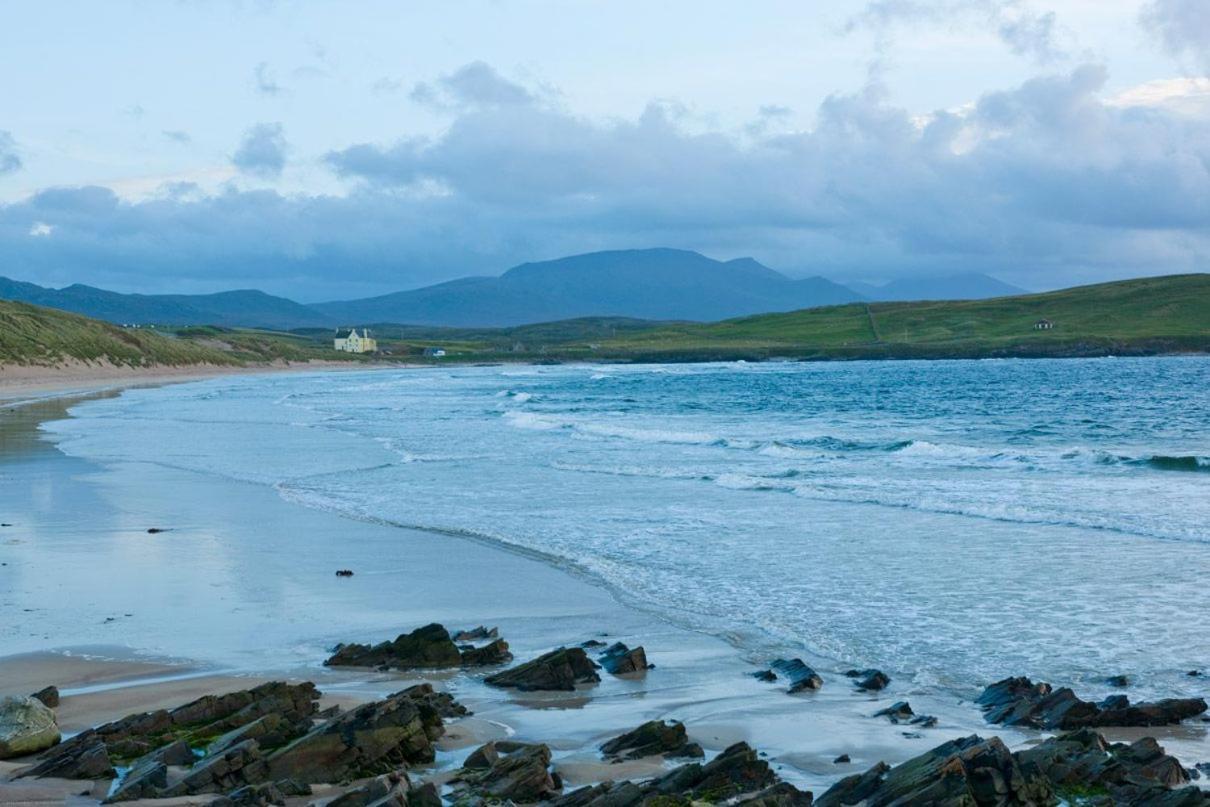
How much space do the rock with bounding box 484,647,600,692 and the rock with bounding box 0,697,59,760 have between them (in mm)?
3975

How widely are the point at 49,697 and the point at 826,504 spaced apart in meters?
17.2

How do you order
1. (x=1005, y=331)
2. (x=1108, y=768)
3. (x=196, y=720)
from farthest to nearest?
(x=1005, y=331)
(x=196, y=720)
(x=1108, y=768)

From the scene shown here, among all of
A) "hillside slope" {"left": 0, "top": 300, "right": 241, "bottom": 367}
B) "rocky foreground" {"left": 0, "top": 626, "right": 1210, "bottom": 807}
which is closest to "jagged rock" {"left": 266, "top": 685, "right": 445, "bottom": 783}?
"rocky foreground" {"left": 0, "top": 626, "right": 1210, "bottom": 807}

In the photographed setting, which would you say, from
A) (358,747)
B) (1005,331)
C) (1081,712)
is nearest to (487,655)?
(358,747)

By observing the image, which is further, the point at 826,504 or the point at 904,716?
the point at 826,504

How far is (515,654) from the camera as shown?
43.8 feet

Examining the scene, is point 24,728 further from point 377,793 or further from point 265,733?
point 377,793

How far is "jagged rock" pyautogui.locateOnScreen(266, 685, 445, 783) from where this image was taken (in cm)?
888

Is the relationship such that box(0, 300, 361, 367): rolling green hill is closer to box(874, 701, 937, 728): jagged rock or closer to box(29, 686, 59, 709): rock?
box(29, 686, 59, 709): rock

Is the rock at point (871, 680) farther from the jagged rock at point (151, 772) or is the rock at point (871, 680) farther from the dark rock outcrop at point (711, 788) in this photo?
the jagged rock at point (151, 772)

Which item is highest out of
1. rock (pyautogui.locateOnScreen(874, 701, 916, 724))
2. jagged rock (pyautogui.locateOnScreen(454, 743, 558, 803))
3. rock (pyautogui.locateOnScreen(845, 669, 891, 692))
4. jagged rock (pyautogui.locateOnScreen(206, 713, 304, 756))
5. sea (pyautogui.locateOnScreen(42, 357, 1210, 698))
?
jagged rock (pyautogui.locateOnScreen(206, 713, 304, 756))

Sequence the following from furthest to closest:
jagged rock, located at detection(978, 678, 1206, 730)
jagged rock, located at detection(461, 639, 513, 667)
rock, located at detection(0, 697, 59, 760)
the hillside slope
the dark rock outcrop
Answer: the hillside slope, jagged rock, located at detection(461, 639, 513, 667), jagged rock, located at detection(978, 678, 1206, 730), rock, located at detection(0, 697, 59, 760), the dark rock outcrop

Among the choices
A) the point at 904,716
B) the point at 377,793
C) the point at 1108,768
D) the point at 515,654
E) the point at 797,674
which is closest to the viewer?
the point at 377,793

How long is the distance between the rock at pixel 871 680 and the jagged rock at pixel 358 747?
4399 mm
